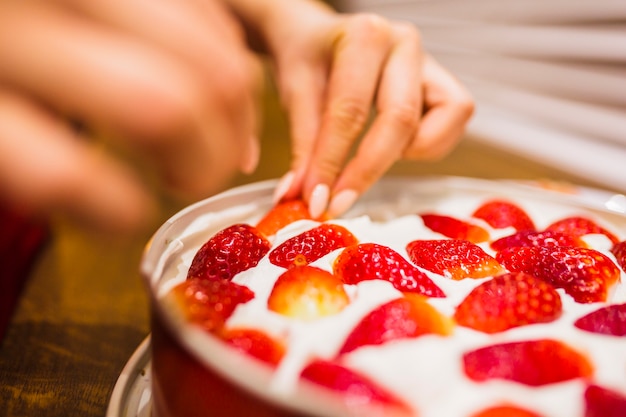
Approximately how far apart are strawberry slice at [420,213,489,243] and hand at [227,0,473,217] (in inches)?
4.5

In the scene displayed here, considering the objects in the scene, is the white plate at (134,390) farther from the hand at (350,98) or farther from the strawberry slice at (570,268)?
the strawberry slice at (570,268)

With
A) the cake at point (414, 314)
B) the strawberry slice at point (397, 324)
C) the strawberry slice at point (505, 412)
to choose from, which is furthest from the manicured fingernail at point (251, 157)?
the strawberry slice at point (505, 412)

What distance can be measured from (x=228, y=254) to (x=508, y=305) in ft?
0.97

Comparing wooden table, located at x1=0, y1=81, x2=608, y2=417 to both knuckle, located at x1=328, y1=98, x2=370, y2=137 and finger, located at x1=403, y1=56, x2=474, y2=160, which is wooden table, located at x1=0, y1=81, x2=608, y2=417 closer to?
knuckle, located at x1=328, y1=98, x2=370, y2=137

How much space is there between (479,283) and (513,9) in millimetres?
1975

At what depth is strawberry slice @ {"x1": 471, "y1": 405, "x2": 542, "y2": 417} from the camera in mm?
415

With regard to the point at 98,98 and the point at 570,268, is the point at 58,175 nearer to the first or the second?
the point at 98,98

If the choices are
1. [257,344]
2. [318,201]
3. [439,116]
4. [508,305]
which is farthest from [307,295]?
[439,116]

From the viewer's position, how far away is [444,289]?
603mm

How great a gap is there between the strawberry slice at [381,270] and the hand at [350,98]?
19cm

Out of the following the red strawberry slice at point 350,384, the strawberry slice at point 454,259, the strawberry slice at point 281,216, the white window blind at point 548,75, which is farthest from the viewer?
the white window blind at point 548,75

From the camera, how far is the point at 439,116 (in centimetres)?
98

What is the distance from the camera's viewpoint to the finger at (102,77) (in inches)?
10.5

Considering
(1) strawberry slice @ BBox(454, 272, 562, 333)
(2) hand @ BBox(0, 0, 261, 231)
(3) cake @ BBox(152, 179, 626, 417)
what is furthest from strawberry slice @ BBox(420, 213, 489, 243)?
(2) hand @ BBox(0, 0, 261, 231)
